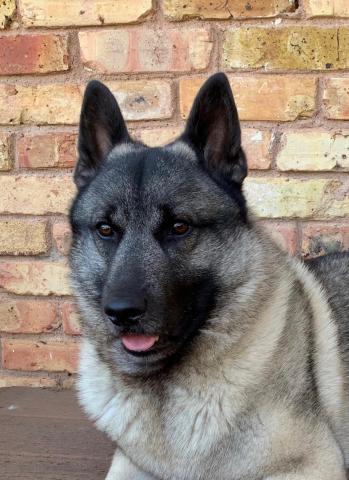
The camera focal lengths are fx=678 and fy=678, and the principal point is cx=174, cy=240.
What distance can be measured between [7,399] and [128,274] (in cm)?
134

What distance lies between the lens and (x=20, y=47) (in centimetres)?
274

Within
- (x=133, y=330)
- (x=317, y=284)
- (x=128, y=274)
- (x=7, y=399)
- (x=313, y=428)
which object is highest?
(x=128, y=274)

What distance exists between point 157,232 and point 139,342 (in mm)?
307

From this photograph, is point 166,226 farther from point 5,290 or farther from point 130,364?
point 5,290

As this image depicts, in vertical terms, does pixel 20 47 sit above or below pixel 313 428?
above

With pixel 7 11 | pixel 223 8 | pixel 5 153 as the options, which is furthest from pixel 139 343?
pixel 7 11

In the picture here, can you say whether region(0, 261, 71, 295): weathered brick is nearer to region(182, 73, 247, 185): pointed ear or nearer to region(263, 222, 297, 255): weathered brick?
region(263, 222, 297, 255): weathered brick

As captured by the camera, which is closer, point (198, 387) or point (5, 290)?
point (198, 387)

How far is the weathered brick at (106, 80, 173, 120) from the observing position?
8.87ft

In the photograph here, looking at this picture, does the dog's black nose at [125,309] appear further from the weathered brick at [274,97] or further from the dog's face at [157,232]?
the weathered brick at [274,97]

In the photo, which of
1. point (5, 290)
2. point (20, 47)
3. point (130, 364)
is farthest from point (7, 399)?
point (20, 47)

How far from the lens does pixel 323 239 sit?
9.04 ft

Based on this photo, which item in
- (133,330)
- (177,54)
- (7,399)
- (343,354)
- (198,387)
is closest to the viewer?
(133,330)

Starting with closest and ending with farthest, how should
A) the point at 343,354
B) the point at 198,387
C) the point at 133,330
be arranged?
the point at 133,330, the point at 198,387, the point at 343,354
